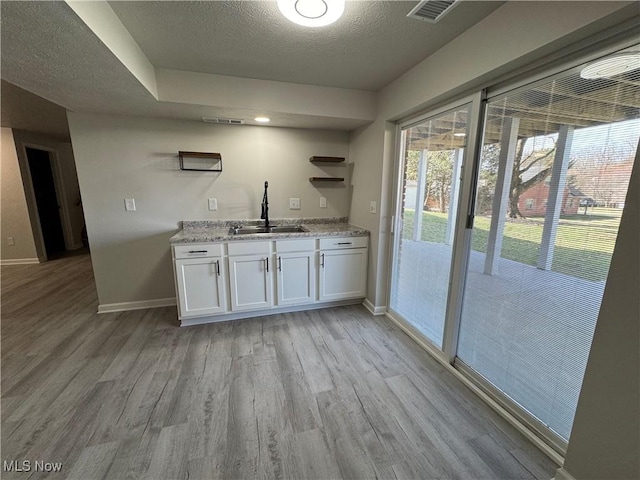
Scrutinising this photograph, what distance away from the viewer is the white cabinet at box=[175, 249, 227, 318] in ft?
8.10

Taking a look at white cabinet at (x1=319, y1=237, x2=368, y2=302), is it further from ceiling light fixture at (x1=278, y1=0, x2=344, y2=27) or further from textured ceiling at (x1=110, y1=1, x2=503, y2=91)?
ceiling light fixture at (x1=278, y1=0, x2=344, y2=27)

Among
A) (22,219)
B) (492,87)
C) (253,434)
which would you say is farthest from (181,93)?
(22,219)

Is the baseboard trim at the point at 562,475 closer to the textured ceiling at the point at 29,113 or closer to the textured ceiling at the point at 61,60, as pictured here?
the textured ceiling at the point at 61,60

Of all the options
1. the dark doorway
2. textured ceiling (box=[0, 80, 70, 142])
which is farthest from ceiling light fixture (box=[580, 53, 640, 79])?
the dark doorway

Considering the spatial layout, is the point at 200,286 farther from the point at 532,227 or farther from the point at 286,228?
the point at 532,227

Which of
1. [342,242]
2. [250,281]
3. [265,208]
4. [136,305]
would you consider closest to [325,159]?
[265,208]

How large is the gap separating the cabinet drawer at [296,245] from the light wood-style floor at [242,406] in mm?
755

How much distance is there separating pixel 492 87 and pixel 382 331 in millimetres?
2070

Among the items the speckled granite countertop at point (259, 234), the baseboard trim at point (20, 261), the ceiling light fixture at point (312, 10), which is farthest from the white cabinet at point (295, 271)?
the baseboard trim at point (20, 261)

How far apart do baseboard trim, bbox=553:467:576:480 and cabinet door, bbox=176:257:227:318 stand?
2.50 meters

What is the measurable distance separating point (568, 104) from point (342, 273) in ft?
7.13

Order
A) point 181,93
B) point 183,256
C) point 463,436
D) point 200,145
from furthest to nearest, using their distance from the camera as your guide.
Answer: point 200,145, point 183,256, point 181,93, point 463,436

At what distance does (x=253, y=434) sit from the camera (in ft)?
4.83

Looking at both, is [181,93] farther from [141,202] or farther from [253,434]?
[253,434]
